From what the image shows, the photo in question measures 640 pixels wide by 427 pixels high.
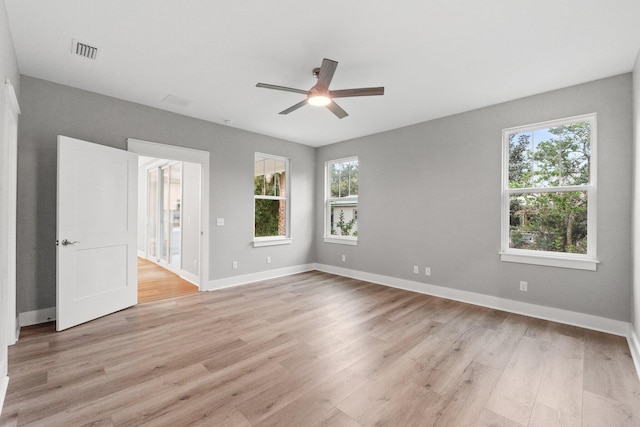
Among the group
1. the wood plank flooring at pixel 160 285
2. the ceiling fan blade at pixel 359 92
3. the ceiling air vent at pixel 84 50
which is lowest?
the wood plank flooring at pixel 160 285

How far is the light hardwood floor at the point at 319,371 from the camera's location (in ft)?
5.85

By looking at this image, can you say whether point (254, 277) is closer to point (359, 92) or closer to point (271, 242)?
point (271, 242)

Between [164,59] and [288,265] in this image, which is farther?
[288,265]

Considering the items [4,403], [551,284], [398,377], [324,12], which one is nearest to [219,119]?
[324,12]

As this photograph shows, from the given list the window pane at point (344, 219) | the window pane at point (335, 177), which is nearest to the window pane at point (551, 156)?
the window pane at point (344, 219)

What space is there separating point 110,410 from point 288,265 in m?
4.02

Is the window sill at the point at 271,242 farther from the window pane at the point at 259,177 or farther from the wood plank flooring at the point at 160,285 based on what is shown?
the wood plank flooring at the point at 160,285

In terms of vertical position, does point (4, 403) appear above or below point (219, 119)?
below

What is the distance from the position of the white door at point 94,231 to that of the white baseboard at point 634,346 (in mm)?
5226

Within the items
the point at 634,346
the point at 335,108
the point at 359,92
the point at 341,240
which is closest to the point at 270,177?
→ the point at 341,240

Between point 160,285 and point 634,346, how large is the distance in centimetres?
604

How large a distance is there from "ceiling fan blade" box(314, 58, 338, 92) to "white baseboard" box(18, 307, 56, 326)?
12.6 ft

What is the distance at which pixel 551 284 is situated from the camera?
3361 mm

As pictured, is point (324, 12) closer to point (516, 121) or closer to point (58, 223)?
point (516, 121)
